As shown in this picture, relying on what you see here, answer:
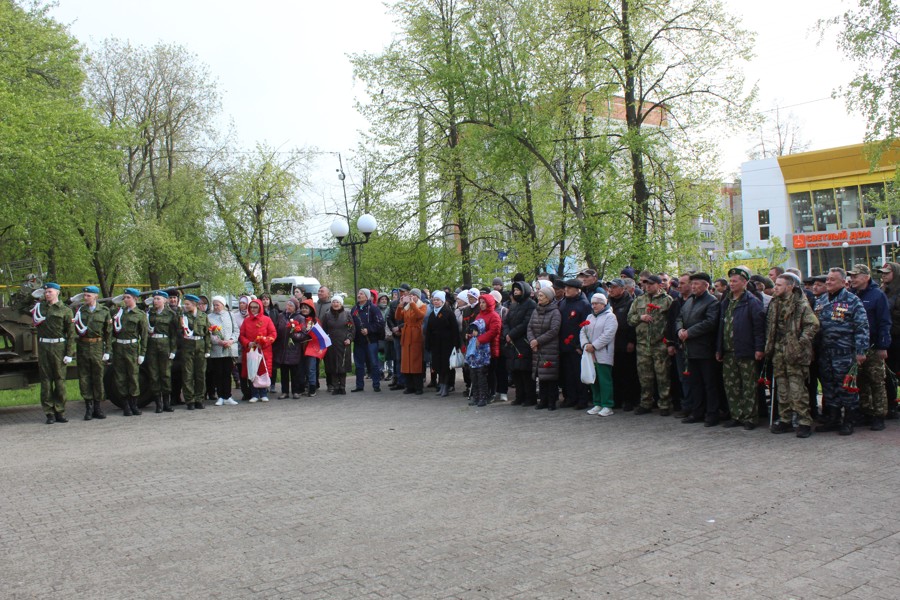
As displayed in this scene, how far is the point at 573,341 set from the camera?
11.9 metres

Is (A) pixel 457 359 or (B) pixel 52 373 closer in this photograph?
(B) pixel 52 373

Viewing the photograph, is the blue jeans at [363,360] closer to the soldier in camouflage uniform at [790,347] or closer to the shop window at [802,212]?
the soldier in camouflage uniform at [790,347]

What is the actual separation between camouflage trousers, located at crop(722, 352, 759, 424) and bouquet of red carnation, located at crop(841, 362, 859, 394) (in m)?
1.05

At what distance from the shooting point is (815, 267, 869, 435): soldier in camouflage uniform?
889 cm

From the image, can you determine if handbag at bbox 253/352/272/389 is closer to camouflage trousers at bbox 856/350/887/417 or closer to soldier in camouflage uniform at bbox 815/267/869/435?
soldier in camouflage uniform at bbox 815/267/869/435

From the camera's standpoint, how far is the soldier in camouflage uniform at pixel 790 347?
8.91 meters

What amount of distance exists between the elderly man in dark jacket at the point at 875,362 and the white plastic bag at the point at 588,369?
3561 mm

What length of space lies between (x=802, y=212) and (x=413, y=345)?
38.5 metres

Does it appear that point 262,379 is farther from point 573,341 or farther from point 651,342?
point 651,342

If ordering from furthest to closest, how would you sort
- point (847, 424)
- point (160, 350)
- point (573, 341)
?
point (160, 350)
point (573, 341)
point (847, 424)

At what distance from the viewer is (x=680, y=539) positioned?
17.5 feet

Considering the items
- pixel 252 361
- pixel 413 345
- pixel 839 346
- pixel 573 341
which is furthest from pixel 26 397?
pixel 839 346

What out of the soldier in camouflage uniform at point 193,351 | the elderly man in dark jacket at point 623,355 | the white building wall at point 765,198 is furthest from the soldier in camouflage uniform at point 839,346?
the white building wall at point 765,198

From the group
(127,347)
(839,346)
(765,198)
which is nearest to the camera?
(839,346)
